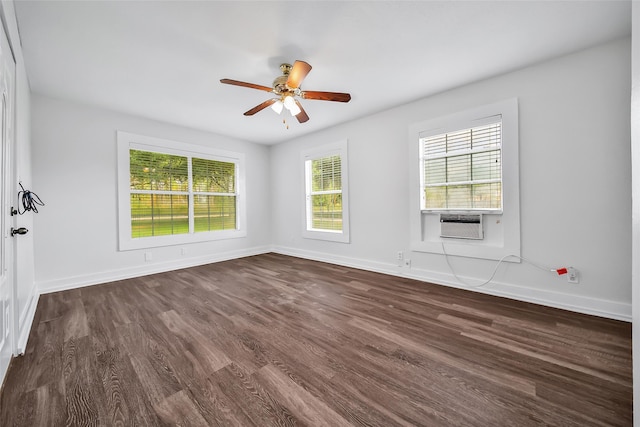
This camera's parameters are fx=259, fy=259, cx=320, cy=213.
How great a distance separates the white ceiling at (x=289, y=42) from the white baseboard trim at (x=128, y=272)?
7.63 ft

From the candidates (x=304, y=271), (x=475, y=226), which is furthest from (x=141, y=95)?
(x=475, y=226)

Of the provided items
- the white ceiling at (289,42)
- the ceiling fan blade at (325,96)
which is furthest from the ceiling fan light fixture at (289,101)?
the white ceiling at (289,42)

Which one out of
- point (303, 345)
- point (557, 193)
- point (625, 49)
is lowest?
point (303, 345)

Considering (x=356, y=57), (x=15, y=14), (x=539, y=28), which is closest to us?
(x=15, y=14)

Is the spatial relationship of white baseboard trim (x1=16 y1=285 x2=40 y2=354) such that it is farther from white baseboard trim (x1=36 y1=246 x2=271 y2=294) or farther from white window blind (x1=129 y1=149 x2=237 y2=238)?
white window blind (x1=129 y1=149 x2=237 y2=238)

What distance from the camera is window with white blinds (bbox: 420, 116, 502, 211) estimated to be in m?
2.95

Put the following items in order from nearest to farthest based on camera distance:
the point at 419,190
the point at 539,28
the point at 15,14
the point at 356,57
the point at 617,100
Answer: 1. the point at 15,14
2. the point at 539,28
3. the point at 617,100
4. the point at 356,57
5. the point at 419,190

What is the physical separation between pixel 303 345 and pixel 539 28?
124 inches

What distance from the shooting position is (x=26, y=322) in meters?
2.21

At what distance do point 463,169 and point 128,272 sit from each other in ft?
15.8

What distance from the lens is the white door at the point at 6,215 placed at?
4.97 ft

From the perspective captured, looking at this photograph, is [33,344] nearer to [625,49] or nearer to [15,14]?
[15,14]

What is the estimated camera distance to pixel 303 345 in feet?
6.35

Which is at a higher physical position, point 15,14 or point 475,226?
point 15,14
